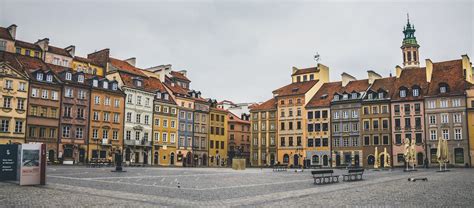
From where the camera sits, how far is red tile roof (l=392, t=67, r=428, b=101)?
65.5 m

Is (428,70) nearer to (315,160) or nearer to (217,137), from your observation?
(315,160)

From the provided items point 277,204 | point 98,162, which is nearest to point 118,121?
point 98,162

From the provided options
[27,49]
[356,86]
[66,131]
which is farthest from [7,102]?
[356,86]

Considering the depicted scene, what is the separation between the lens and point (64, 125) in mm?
58031

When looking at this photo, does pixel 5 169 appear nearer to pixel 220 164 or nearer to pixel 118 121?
pixel 118 121

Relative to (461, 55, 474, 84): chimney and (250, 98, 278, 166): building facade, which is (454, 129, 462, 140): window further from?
(250, 98, 278, 166): building facade

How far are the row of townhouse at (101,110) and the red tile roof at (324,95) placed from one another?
59.3 feet

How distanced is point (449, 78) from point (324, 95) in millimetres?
19270

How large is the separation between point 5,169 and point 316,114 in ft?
188

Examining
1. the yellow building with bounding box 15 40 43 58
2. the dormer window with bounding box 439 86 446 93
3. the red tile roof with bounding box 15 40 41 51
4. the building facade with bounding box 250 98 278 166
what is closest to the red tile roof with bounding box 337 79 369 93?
the dormer window with bounding box 439 86 446 93

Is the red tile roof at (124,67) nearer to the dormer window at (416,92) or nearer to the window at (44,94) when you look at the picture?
the window at (44,94)

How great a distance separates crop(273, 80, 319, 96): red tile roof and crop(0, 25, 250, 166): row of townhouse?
39.6 ft

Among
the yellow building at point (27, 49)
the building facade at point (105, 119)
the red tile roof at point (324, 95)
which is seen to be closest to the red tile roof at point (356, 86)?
the red tile roof at point (324, 95)

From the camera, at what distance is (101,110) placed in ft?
206
